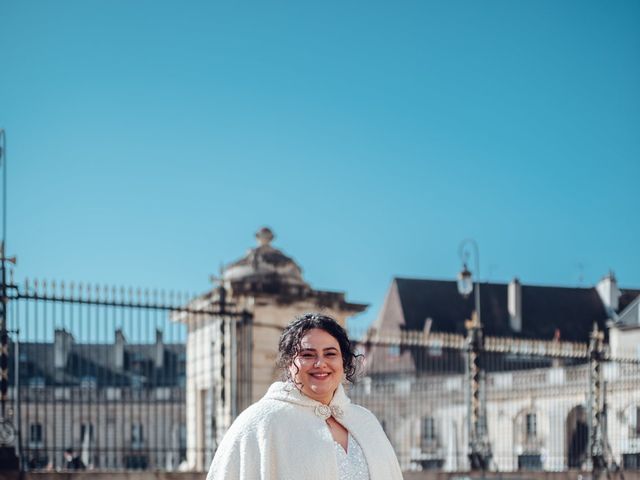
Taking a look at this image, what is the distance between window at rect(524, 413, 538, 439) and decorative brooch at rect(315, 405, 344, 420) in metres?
40.1

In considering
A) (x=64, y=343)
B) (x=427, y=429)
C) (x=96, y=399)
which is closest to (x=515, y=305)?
(x=427, y=429)

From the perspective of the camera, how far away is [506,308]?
68.2 m

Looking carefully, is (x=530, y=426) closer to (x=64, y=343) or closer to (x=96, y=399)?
(x=96, y=399)

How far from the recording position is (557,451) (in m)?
42.7

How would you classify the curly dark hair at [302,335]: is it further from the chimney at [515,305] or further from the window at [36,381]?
the chimney at [515,305]

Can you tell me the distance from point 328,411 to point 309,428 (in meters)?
0.13

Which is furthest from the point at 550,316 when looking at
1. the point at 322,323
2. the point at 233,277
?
the point at 322,323

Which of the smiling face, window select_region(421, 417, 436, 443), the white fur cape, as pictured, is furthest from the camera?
window select_region(421, 417, 436, 443)

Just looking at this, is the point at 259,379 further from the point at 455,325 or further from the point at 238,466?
the point at 455,325

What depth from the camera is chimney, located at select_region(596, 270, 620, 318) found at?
67.3 metres

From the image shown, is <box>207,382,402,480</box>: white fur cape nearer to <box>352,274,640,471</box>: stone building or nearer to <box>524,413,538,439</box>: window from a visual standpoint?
<box>352,274,640,471</box>: stone building

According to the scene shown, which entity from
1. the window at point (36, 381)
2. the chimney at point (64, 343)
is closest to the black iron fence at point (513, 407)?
the window at point (36, 381)

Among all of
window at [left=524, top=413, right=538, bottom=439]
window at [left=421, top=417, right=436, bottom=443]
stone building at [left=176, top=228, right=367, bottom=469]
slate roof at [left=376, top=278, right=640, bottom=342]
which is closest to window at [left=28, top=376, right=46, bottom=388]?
stone building at [left=176, top=228, right=367, bottom=469]

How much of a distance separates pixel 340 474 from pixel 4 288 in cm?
740
